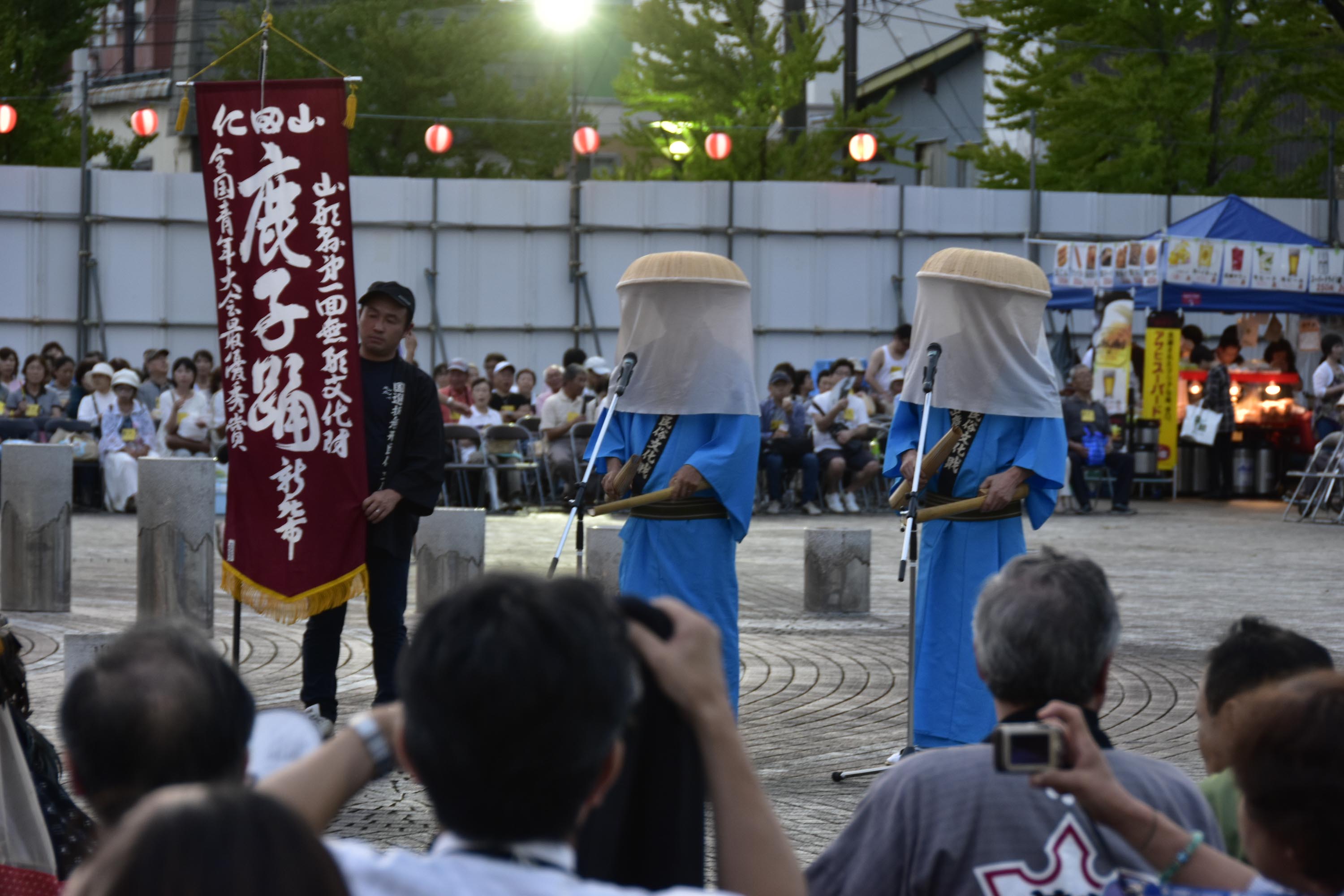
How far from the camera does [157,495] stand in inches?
342

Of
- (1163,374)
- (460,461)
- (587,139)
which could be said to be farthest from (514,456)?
(1163,374)

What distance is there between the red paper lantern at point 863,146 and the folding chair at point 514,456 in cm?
790

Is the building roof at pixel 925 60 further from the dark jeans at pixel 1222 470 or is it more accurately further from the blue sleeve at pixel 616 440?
the blue sleeve at pixel 616 440

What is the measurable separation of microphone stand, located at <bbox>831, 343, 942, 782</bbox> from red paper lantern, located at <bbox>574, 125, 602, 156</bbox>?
1629 cm

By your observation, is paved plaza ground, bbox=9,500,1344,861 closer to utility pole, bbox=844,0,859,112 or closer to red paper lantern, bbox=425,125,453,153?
red paper lantern, bbox=425,125,453,153

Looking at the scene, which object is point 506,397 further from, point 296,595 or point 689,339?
point 689,339

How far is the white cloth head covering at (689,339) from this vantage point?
633cm

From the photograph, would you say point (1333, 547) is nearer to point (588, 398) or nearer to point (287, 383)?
point (588, 398)

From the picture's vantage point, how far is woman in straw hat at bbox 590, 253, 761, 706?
6184 mm

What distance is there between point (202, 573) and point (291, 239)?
2.75 meters

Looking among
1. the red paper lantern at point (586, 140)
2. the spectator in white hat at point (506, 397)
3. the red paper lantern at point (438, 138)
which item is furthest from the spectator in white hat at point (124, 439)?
the red paper lantern at point (586, 140)

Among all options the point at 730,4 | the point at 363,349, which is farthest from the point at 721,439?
the point at 730,4

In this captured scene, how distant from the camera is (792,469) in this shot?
59.5ft

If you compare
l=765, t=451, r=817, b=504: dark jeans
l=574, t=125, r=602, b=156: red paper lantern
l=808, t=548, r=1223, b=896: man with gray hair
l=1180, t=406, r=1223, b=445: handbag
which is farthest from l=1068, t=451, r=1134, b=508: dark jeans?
l=808, t=548, r=1223, b=896: man with gray hair
